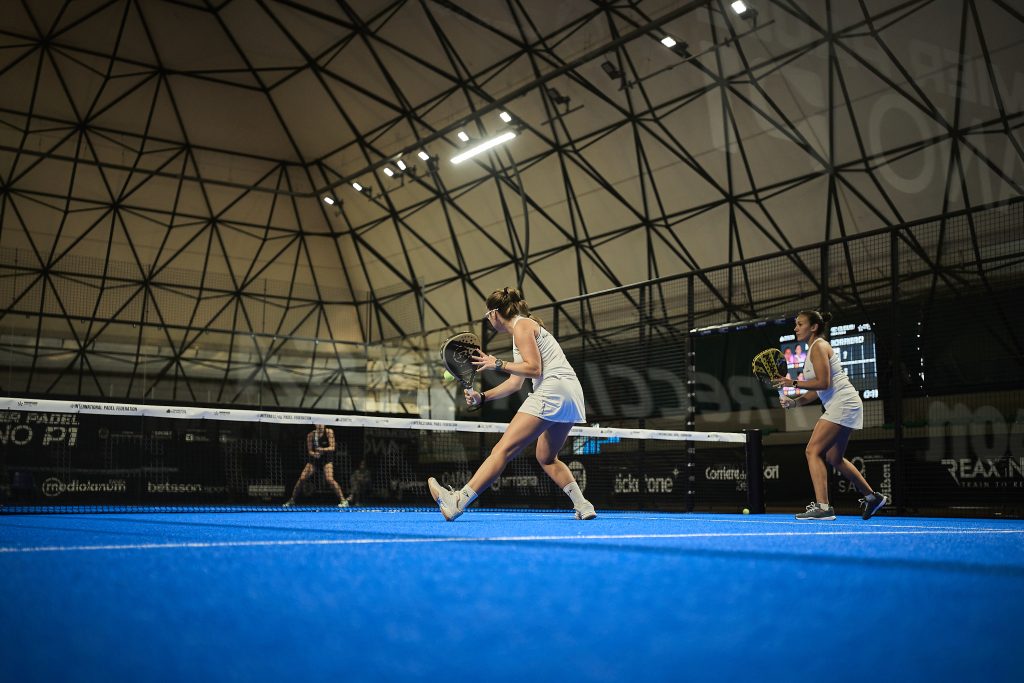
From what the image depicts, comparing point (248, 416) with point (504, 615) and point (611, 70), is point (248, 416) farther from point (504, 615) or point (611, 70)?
point (611, 70)

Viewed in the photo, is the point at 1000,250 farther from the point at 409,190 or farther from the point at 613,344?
the point at 409,190

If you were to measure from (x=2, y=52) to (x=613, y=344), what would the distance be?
17138 mm

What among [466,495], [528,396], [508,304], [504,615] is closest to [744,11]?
[508,304]

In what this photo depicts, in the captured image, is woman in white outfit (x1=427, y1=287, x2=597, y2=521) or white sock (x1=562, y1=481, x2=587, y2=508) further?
white sock (x1=562, y1=481, x2=587, y2=508)

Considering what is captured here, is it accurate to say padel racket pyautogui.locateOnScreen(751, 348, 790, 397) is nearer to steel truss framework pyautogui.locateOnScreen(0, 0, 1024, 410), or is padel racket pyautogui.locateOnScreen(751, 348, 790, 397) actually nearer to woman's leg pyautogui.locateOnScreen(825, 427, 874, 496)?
steel truss framework pyautogui.locateOnScreen(0, 0, 1024, 410)

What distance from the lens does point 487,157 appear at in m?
22.0

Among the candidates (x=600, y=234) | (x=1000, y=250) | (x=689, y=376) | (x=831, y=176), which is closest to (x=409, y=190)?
(x=600, y=234)

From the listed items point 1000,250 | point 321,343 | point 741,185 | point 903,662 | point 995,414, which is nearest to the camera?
point 903,662

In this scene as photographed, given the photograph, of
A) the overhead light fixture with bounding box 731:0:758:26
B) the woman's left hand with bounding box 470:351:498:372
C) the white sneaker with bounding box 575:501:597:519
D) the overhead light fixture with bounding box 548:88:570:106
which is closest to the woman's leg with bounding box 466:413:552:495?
the woman's left hand with bounding box 470:351:498:372

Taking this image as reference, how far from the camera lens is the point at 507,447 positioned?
604 cm

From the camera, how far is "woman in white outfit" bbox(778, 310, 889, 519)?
756cm

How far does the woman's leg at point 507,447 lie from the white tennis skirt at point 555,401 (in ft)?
0.18

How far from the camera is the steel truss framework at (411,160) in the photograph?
616 inches

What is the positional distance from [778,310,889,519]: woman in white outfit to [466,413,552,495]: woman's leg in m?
2.58
